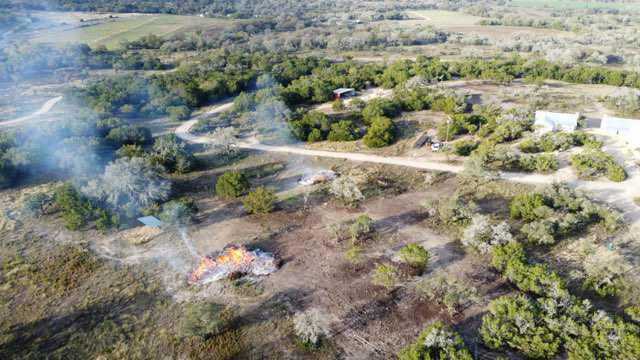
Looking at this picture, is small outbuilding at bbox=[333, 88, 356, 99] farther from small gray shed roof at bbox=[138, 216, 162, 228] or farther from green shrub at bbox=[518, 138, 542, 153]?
small gray shed roof at bbox=[138, 216, 162, 228]

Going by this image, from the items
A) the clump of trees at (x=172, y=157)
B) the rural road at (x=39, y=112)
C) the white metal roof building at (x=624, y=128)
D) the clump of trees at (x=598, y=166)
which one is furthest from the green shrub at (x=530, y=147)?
the rural road at (x=39, y=112)

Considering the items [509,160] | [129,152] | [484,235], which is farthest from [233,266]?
[509,160]

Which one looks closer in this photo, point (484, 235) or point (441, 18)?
point (484, 235)

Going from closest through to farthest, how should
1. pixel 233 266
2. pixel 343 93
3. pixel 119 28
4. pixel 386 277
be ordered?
pixel 386 277 < pixel 233 266 < pixel 343 93 < pixel 119 28

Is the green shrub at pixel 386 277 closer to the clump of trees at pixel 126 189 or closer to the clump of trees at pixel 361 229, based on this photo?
the clump of trees at pixel 361 229

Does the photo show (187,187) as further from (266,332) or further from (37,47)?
(37,47)

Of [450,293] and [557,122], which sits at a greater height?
[557,122]

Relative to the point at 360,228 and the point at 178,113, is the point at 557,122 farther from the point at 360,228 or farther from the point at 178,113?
the point at 178,113

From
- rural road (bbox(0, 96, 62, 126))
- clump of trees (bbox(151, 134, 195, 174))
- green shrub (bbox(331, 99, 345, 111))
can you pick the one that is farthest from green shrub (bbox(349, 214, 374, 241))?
rural road (bbox(0, 96, 62, 126))
